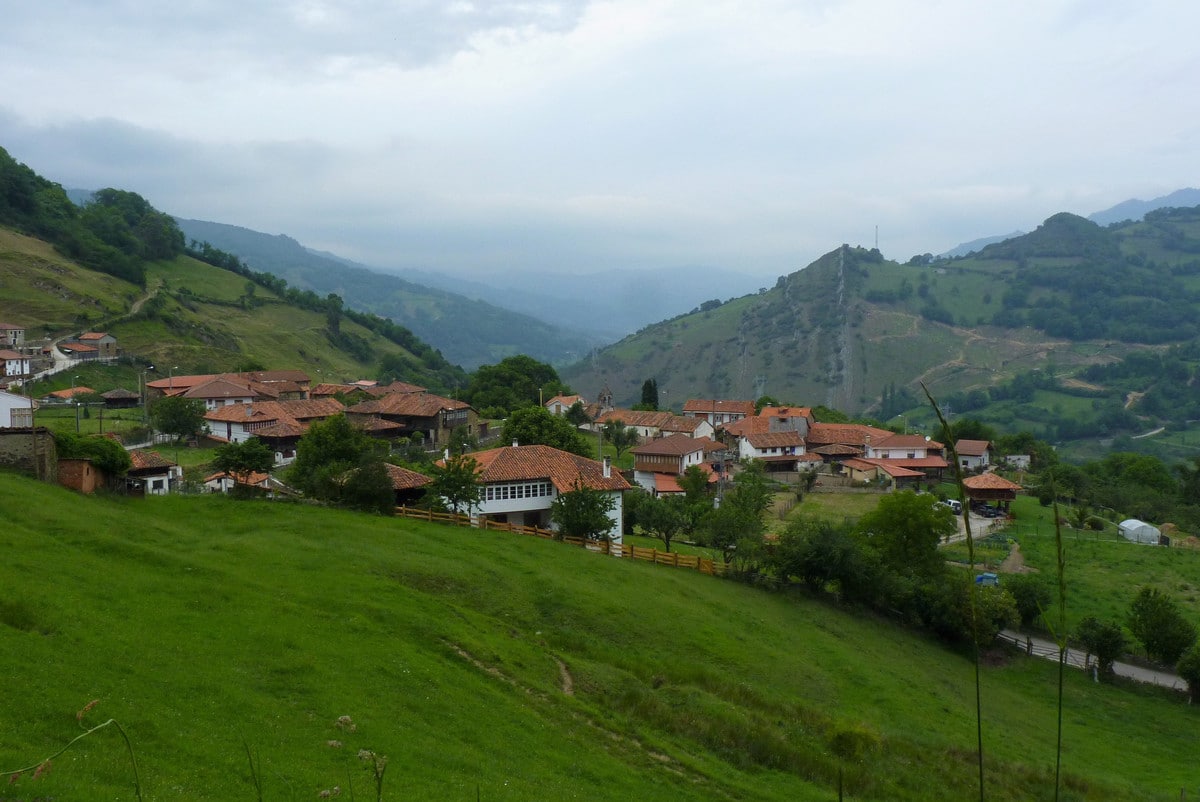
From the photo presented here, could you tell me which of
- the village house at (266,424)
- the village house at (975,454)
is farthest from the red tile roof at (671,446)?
the village house at (975,454)

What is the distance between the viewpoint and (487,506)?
4434cm

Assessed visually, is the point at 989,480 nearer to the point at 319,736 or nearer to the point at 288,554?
the point at 288,554

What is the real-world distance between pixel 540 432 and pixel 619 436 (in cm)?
2491

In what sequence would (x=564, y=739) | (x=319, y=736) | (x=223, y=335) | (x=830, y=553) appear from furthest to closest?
(x=223, y=335), (x=830, y=553), (x=564, y=739), (x=319, y=736)

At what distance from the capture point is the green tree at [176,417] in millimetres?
66188

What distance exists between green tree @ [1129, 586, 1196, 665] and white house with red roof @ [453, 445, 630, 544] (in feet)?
82.4

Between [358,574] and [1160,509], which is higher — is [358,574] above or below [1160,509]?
above

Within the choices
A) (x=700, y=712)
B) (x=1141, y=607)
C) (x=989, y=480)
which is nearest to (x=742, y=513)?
(x=1141, y=607)

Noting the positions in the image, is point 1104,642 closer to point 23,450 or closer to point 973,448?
point 23,450

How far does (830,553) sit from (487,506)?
58.2ft

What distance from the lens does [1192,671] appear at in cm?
3447

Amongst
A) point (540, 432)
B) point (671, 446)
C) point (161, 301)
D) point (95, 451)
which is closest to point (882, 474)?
point (671, 446)

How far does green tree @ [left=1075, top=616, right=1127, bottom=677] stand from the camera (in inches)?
1453

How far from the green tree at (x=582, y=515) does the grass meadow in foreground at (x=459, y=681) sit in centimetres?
387
